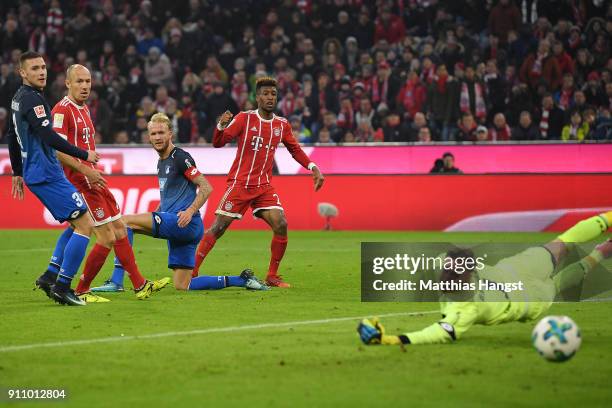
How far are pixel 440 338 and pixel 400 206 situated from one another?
43.7 ft

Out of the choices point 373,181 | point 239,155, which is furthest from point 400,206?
point 239,155

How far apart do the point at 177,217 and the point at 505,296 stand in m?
4.26

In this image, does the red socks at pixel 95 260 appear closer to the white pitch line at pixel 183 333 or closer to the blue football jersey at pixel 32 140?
the blue football jersey at pixel 32 140

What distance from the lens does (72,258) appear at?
9898 millimetres

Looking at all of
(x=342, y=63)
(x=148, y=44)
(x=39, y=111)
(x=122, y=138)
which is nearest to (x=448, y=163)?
(x=342, y=63)

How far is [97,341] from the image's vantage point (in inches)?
309

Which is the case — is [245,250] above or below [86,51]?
below

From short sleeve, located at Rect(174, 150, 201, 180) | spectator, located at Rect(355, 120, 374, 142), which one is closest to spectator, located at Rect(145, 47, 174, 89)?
spectator, located at Rect(355, 120, 374, 142)

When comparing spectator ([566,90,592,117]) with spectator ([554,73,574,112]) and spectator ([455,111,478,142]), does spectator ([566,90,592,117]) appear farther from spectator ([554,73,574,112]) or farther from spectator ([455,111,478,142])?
spectator ([455,111,478,142])

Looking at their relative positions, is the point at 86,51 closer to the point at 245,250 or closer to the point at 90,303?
the point at 245,250

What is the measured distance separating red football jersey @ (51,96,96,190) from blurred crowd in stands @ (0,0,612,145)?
12.5 m

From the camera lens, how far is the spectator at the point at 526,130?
22.6m

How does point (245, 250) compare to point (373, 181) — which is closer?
point (245, 250)

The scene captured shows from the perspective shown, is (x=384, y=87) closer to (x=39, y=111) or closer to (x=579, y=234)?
(x=39, y=111)
